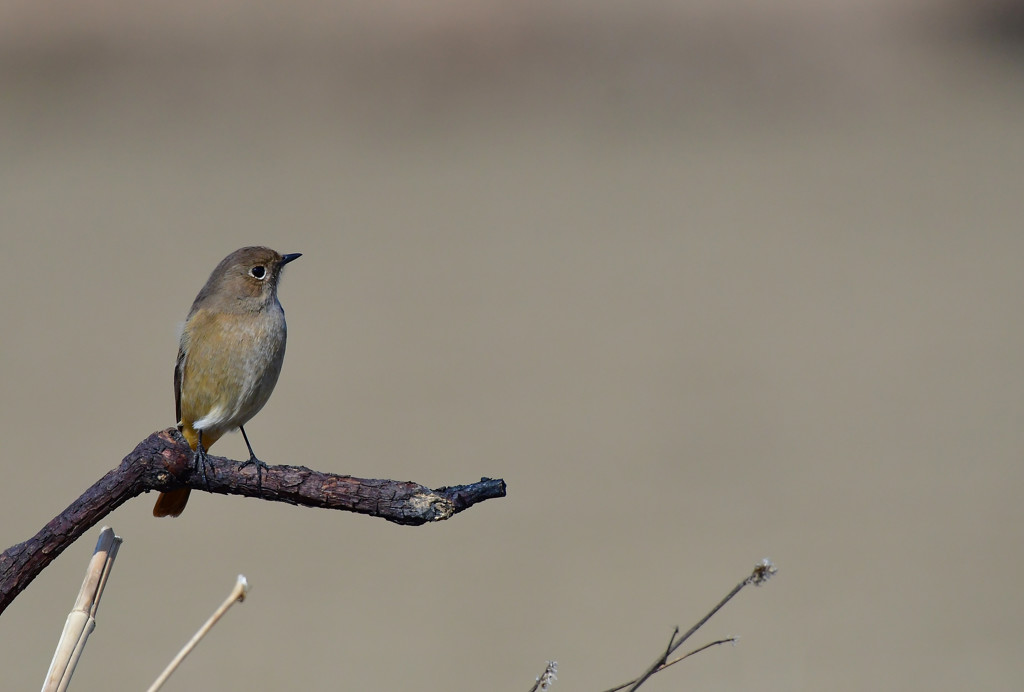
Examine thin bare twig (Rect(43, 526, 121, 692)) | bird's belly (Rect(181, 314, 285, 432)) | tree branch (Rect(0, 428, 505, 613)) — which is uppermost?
bird's belly (Rect(181, 314, 285, 432))

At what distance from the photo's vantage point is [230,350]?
10.5 ft

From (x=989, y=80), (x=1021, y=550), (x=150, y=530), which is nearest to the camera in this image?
(x=1021, y=550)

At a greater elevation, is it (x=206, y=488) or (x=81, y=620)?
(x=206, y=488)

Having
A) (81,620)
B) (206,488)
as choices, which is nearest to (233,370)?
(206,488)

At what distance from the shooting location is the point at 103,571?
1.74 metres

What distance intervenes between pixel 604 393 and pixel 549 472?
65.9 inches

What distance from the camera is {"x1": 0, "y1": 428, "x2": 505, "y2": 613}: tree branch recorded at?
1693mm

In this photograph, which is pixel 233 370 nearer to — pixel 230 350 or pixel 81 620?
pixel 230 350

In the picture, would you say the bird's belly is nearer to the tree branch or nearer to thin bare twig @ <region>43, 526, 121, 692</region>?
the tree branch

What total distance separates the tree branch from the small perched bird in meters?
1.14

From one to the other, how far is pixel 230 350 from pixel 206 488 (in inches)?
50.8

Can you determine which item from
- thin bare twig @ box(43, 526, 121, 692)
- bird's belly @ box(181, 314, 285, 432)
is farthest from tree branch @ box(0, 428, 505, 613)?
bird's belly @ box(181, 314, 285, 432)

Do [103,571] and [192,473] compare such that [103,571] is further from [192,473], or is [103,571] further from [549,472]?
[549,472]

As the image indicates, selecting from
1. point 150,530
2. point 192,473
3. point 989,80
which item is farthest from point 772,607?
point 989,80
